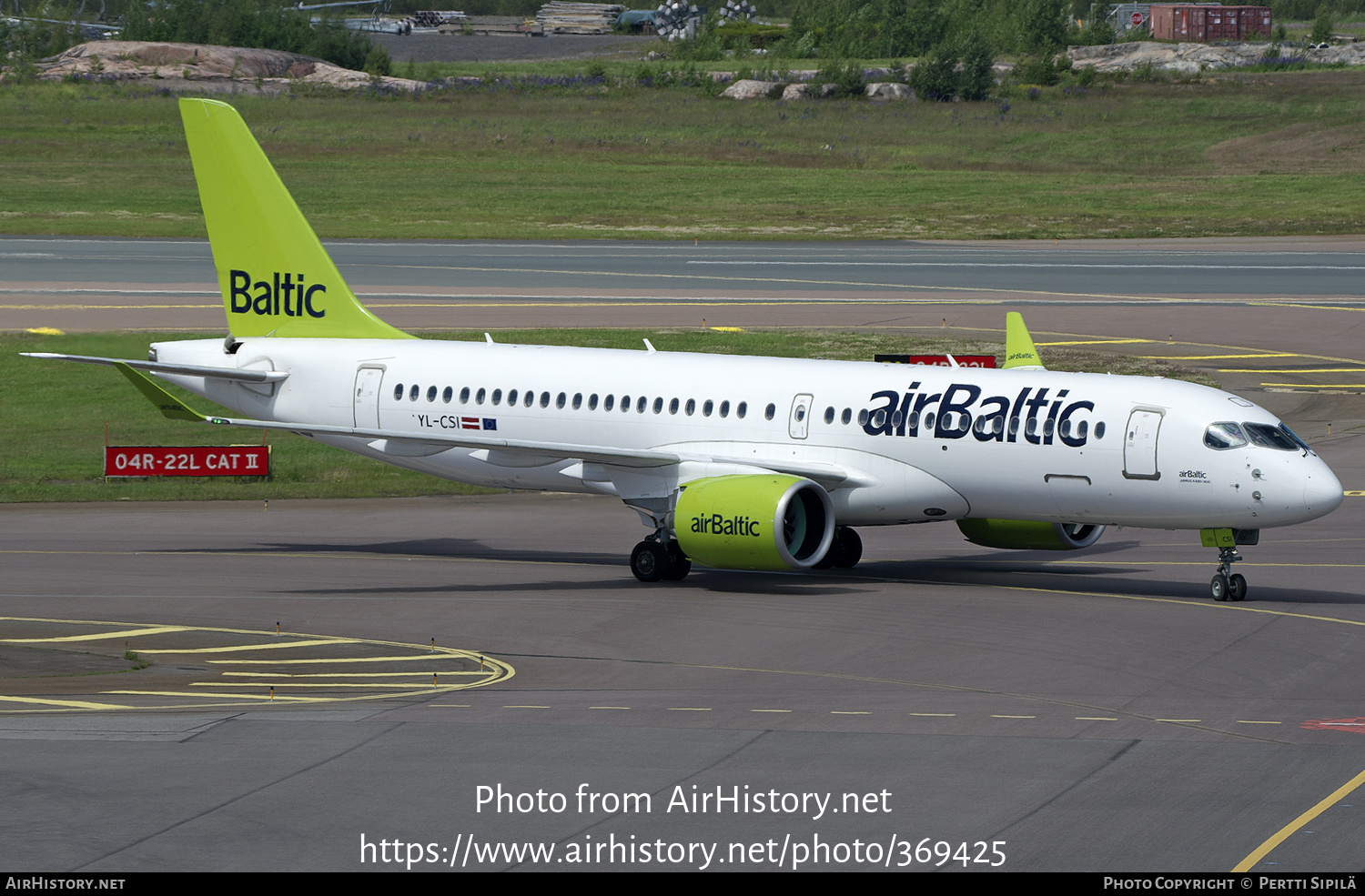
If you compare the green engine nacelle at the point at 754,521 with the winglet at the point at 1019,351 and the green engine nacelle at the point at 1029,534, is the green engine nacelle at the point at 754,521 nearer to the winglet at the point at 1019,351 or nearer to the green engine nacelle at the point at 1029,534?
the green engine nacelle at the point at 1029,534

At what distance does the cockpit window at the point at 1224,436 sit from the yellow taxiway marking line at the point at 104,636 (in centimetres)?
1917

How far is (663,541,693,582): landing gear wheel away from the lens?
36500 mm

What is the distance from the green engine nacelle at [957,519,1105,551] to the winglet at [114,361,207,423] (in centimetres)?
1679

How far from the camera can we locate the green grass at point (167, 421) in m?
48.7

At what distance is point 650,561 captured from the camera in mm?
36438

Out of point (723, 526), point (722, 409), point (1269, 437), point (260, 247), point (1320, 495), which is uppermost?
point (260, 247)

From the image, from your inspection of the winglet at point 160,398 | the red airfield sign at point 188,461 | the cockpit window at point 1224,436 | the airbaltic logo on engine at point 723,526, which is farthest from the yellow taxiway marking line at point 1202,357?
the winglet at point 160,398

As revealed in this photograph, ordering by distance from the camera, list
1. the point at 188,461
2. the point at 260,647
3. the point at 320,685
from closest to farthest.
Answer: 1. the point at 320,685
2. the point at 260,647
3. the point at 188,461

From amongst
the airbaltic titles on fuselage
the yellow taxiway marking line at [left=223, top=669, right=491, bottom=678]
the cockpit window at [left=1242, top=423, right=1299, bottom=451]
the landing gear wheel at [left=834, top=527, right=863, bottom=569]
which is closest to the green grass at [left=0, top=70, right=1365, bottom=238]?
the landing gear wheel at [left=834, top=527, right=863, bottom=569]

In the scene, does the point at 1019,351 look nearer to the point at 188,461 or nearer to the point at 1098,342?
the point at 188,461

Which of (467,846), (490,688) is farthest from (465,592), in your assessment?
(467,846)

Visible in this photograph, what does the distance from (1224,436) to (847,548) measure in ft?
28.3

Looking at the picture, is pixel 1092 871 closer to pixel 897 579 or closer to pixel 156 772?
pixel 156 772

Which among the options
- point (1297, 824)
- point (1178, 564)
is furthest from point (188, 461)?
point (1297, 824)
